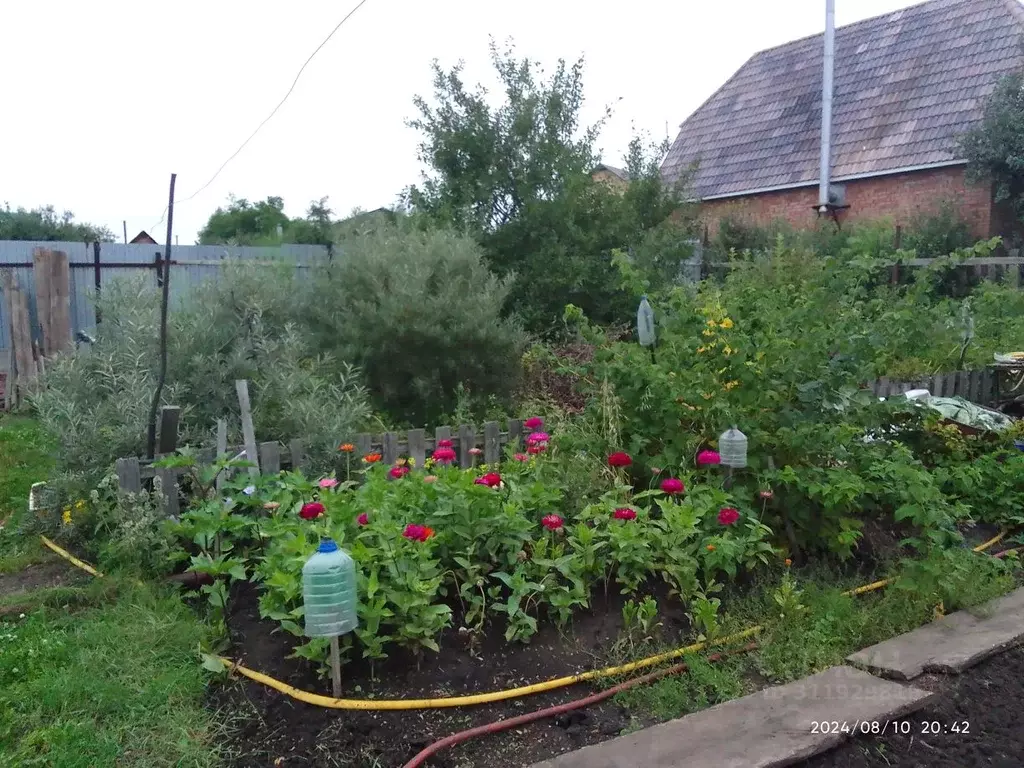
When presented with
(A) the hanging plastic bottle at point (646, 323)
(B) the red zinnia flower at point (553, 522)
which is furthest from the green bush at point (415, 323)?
(B) the red zinnia flower at point (553, 522)

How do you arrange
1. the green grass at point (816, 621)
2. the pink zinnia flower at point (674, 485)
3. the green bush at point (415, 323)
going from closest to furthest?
the green grass at point (816, 621), the pink zinnia flower at point (674, 485), the green bush at point (415, 323)

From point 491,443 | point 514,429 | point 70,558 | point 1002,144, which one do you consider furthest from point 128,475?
point 1002,144

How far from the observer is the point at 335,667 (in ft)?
9.48

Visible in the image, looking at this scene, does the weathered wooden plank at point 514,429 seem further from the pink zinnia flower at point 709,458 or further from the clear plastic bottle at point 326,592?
the clear plastic bottle at point 326,592

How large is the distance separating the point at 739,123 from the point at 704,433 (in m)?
16.9

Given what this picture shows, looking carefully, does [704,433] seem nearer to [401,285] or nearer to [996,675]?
[996,675]

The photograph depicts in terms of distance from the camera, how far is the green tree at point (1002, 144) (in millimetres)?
13180

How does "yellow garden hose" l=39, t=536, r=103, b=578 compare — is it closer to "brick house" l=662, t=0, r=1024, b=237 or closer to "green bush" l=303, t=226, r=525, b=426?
"green bush" l=303, t=226, r=525, b=426

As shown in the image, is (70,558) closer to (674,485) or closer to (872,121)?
(674,485)

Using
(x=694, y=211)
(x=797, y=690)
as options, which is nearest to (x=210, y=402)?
(x=797, y=690)

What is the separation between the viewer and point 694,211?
34.1ft

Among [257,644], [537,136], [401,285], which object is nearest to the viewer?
[257,644]

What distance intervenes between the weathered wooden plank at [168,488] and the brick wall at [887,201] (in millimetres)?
10670

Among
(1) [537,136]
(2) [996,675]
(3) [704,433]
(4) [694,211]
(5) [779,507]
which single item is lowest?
(2) [996,675]
